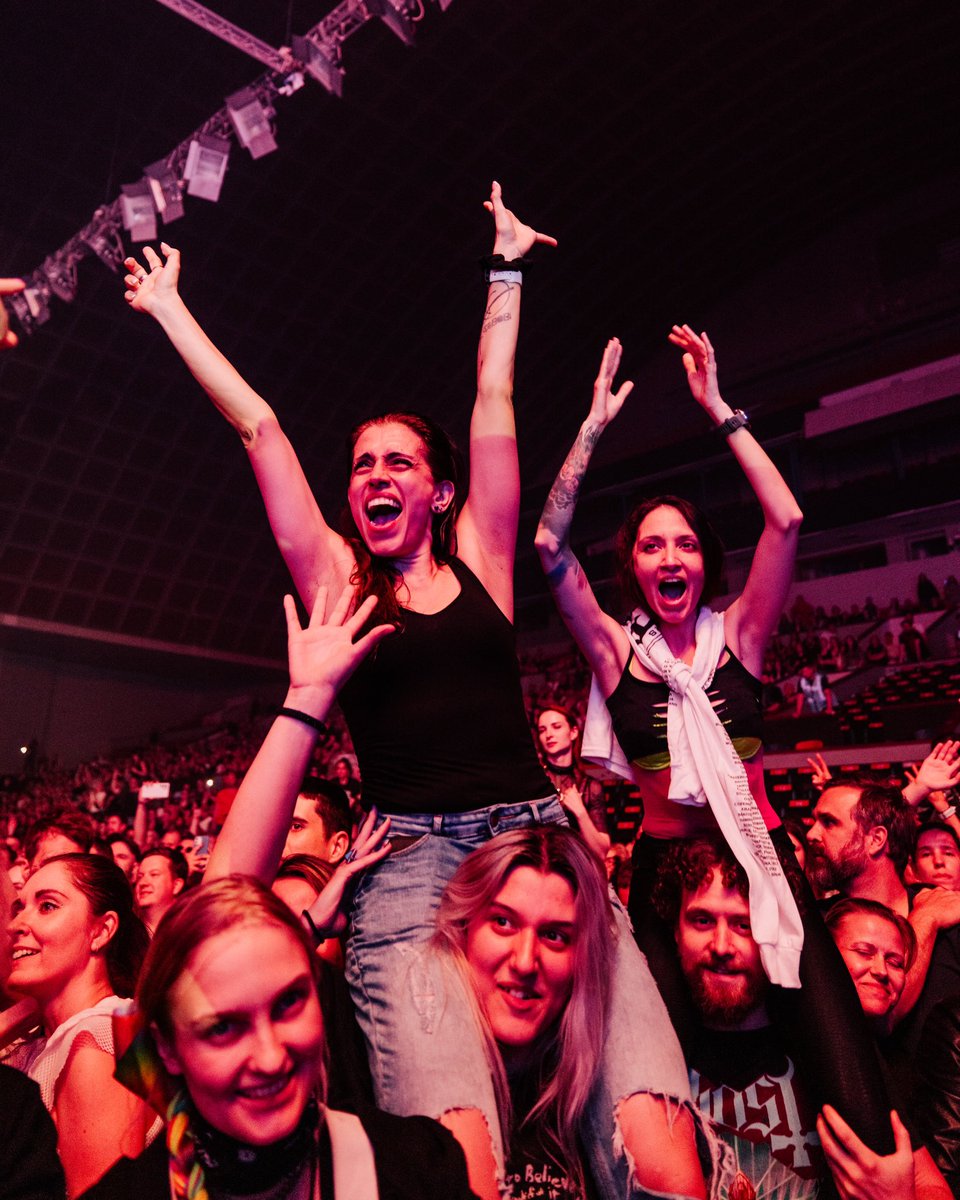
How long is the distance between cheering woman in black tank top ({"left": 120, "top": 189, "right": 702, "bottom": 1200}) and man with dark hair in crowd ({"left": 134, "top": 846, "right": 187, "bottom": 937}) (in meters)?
3.65

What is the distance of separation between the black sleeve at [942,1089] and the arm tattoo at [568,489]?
1.87 metres

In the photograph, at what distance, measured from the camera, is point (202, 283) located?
682 inches

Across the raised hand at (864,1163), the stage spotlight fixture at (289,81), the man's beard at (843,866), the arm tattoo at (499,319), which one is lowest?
the raised hand at (864,1163)

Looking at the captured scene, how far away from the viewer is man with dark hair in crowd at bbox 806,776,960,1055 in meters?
3.56

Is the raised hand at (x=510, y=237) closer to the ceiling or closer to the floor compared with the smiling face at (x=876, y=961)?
closer to the ceiling

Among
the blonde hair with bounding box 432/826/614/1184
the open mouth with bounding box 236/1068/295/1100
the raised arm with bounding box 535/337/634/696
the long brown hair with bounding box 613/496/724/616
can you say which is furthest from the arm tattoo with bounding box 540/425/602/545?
the open mouth with bounding box 236/1068/295/1100

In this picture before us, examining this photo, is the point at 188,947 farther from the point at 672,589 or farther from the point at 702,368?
the point at 702,368

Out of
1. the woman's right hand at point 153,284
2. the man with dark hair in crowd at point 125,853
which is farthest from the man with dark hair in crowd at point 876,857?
the man with dark hair in crowd at point 125,853

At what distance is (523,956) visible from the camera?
192cm

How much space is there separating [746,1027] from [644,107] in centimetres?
1708

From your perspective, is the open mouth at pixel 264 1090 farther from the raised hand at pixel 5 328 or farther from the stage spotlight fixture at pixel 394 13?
the stage spotlight fixture at pixel 394 13

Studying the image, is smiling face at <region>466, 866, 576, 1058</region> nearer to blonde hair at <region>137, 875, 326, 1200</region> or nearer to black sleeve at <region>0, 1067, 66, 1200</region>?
blonde hair at <region>137, 875, 326, 1200</region>

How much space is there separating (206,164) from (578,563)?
925cm

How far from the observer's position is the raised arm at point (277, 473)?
2.17 meters
